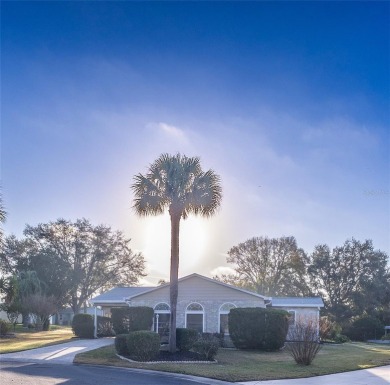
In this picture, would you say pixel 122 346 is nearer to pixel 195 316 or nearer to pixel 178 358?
pixel 178 358

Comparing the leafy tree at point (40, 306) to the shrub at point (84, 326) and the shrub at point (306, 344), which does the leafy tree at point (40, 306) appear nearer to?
the shrub at point (84, 326)

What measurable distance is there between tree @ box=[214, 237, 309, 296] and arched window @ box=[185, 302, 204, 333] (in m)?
29.1

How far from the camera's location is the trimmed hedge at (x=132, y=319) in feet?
108

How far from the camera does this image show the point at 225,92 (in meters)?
20.1

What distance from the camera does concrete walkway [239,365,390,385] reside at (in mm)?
16391

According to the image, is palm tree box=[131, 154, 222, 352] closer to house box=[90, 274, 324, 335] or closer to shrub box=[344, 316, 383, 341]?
house box=[90, 274, 324, 335]

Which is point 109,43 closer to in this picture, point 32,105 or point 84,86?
point 84,86

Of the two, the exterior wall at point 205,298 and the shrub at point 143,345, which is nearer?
the shrub at point 143,345

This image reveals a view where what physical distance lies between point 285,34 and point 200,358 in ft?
43.8

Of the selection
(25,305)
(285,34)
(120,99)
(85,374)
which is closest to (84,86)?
(120,99)

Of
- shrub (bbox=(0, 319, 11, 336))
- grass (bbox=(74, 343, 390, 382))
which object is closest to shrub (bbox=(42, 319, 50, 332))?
shrub (bbox=(0, 319, 11, 336))

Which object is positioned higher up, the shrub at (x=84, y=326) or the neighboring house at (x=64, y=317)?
the neighboring house at (x=64, y=317)

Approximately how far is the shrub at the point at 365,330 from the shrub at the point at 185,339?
27735mm

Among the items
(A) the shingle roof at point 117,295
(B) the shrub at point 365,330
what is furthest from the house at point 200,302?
(B) the shrub at point 365,330
